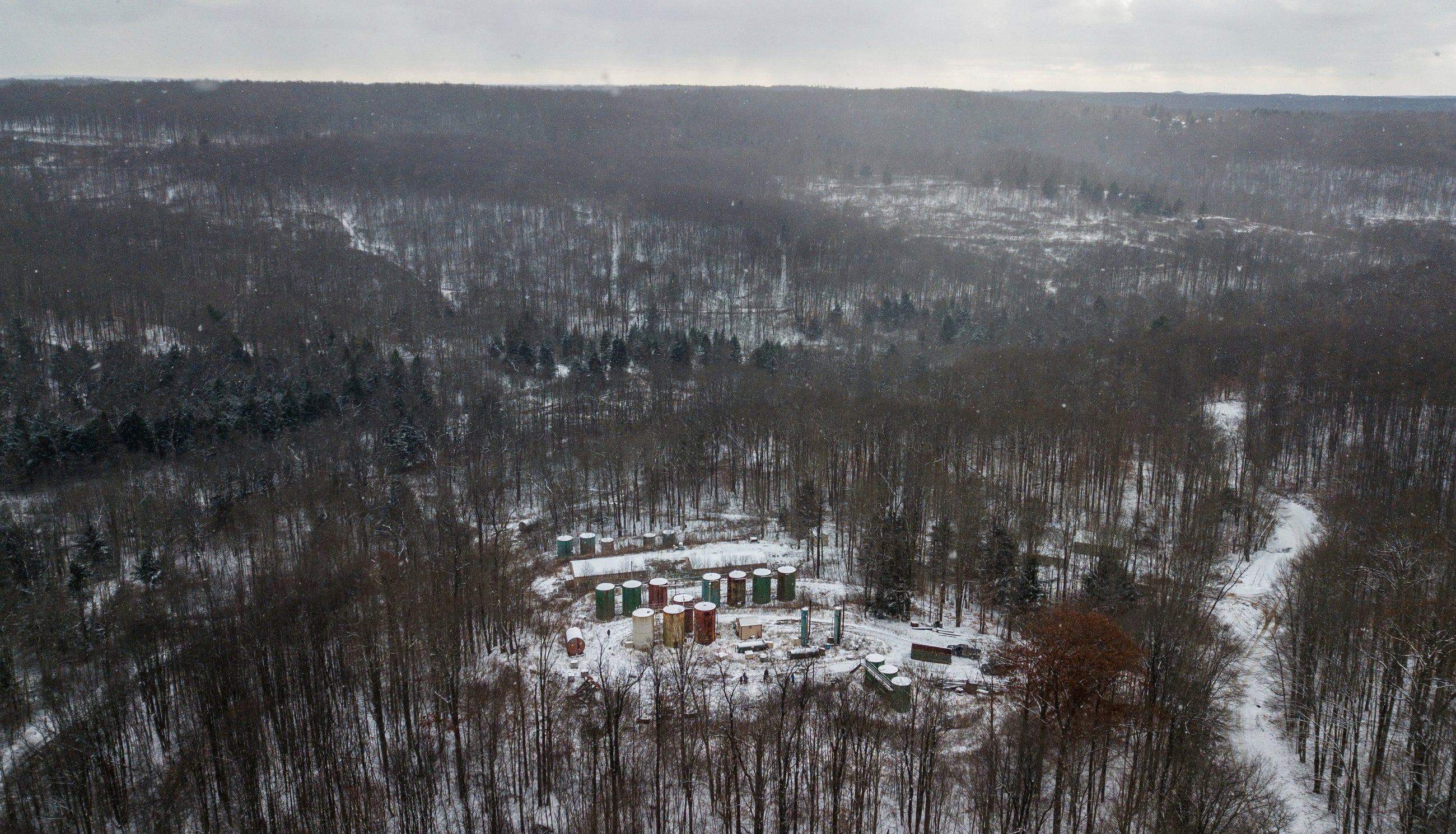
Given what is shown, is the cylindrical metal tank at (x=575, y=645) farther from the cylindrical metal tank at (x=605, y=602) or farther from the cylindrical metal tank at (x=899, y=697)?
the cylindrical metal tank at (x=899, y=697)

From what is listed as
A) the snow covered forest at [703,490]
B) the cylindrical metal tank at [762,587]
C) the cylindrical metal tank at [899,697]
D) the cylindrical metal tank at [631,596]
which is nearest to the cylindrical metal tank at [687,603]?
the cylindrical metal tank at [631,596]

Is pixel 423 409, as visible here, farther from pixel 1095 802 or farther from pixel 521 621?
pixel 1095 802

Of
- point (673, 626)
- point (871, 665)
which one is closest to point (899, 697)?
point (871, 665)

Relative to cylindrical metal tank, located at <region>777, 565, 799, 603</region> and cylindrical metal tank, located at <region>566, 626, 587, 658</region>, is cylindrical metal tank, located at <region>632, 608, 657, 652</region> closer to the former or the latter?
cylindrical metal tank, located at <region>566, 626, 587, 658</region>

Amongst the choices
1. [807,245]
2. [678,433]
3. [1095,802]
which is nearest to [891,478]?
[678,433]

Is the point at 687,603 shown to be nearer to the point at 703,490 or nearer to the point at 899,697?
the point at 899,697

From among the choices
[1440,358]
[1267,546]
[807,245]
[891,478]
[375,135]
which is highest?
[375,135]
